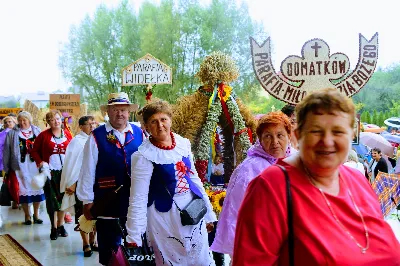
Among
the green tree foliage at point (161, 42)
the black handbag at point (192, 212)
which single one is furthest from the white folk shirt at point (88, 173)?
the green tree foliage at point (161, 42)

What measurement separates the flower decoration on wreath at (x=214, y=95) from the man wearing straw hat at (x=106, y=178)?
1.30 metres

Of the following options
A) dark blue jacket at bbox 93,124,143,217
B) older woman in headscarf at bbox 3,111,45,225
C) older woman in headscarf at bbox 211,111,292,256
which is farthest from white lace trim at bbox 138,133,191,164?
older woman in headscarf at bbox 3,111,45,225

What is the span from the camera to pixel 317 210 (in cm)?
169

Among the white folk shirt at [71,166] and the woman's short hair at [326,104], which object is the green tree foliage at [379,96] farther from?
the woman's short hair at [326,104]

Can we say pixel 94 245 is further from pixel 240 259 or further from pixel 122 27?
pixel 122 27

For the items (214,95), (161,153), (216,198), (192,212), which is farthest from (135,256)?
(214,95)

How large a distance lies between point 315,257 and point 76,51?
33094 millimetres

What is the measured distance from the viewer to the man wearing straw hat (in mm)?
4160

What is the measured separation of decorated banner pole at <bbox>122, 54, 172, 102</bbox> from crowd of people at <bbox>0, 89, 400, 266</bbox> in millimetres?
1741

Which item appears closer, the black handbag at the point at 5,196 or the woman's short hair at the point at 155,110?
the woman's short hair at the point at 155,110

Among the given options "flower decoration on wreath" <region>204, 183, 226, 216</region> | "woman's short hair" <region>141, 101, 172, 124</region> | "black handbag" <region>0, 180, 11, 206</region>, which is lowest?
"black handbag" <region>0, 180, 11, 206</region>

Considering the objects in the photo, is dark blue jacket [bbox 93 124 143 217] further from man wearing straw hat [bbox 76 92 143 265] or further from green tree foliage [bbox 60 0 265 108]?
green tree foliage [bbox 60 0 265 108]

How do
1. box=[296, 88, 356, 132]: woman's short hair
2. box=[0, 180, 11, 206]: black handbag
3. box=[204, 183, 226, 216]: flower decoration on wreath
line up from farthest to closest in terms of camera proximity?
1. box=[0, 180, 11, 206]: black handbag
2. box=[204, 183, 226, 216]: flower decoration on wreath
3. box=[296, 88, 356, 132]: woman's short hair

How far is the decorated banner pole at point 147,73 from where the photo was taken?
8.31m
